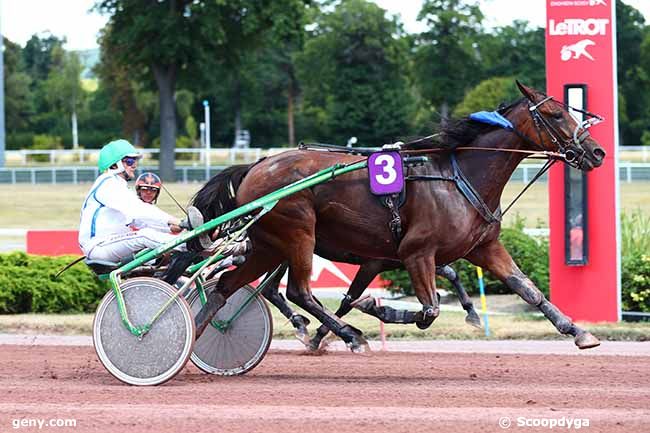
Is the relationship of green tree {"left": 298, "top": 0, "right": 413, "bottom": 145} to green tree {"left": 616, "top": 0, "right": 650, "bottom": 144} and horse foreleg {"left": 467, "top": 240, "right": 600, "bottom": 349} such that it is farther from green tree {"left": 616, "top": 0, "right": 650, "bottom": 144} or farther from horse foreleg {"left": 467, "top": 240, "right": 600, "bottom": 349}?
horse foreleg {"left": 467, "top": 240, "right": 600, "bottom": 349}

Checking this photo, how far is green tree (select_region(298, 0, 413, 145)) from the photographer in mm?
61156

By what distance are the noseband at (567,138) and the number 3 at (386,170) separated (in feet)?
3.53

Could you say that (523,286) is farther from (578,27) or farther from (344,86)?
(344,86)

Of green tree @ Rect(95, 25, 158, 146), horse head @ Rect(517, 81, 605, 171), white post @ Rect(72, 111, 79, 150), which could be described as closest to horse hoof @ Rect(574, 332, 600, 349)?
horse head @ Rect(517, 81, 605, 171)

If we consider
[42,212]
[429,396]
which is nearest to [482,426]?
[429,396]

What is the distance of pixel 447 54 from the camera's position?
62438 mm

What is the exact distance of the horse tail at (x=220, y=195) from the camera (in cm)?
841

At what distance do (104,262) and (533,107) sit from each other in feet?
10.0

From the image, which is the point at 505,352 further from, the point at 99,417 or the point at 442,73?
the point at 442,73

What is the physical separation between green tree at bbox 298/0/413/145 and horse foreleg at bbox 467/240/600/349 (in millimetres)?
51685

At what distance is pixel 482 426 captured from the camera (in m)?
6.05

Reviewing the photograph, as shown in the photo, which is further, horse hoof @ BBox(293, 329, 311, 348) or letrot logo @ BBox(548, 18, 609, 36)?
letrot logo @ BBox(548, 18, 609, 36)

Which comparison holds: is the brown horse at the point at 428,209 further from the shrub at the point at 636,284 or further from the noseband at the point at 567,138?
the shrub at the point at 636,284

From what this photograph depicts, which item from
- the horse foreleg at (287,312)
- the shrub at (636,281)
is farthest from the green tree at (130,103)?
the horse foreleg at (287,312)
